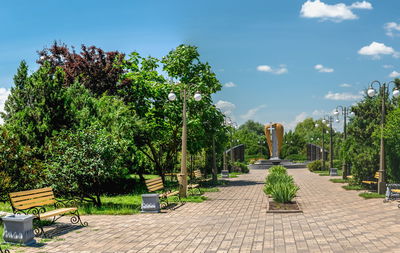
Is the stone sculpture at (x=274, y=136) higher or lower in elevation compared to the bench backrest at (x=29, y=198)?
higher

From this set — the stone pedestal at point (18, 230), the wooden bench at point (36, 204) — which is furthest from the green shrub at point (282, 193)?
the stone pedestal at point (18, 230)

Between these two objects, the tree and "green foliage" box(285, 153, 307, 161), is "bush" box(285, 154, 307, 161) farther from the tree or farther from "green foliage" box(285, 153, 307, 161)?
the tree

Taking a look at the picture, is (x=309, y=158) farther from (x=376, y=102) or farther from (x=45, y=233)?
(x=45, y=233)

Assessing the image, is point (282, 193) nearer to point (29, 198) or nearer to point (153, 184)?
point (153, 184)

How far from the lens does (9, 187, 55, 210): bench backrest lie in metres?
9.90

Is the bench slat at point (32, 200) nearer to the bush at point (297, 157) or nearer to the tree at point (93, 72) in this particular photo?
the tree at point (93, 72)

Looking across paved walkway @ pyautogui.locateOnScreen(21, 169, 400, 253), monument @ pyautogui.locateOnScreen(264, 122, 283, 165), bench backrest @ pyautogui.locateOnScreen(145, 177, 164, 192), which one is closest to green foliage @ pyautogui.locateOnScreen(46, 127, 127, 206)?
bench backrest @ pyautogui.locateOnScreen(145, 177, 164, 192)

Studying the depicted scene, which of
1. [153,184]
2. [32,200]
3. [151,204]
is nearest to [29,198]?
[32,200]

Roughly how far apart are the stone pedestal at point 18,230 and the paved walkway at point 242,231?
0.38 m

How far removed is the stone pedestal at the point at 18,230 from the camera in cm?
848

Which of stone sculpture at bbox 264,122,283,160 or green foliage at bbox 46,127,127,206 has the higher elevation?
stone sculpture at bbox 264,122,283,160

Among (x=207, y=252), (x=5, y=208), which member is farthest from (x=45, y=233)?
(x=5, y=208)

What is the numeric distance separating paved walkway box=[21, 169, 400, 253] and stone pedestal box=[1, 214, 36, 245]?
385 mm

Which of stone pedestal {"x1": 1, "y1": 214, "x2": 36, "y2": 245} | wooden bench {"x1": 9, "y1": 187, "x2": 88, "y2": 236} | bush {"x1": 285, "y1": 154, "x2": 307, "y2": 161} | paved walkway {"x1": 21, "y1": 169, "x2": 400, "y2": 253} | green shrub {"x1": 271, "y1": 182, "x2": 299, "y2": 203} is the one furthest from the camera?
bush {"x1": 285, "y1": 154, "x2": 307, "y2": 161}
